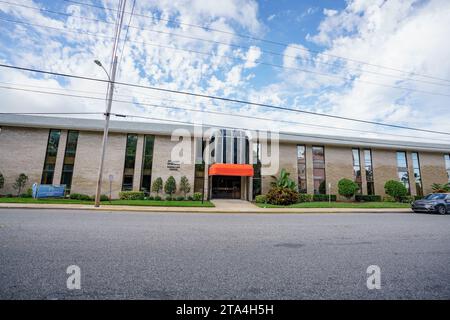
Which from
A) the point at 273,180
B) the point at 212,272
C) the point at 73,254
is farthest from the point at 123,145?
the point at 212,272

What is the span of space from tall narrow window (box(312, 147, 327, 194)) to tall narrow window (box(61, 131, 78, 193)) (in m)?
28.2

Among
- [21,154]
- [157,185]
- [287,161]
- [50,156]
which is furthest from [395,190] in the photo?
[21,154]

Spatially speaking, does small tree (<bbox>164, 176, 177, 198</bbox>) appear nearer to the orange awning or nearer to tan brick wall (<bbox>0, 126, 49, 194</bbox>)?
the orange awning

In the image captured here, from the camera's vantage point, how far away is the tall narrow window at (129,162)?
69.1 ft

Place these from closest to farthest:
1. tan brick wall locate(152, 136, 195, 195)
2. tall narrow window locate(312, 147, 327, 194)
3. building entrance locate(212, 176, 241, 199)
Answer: tan brick wall locate(152, 136, 195, 195)
tall narrow window locate(312, 147, 327, 194)
building entrance locate(212, 176, 241, 199)

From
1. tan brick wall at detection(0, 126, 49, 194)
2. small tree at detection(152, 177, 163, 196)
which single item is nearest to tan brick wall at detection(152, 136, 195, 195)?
small tree at detection(152, 177, 163, 196)

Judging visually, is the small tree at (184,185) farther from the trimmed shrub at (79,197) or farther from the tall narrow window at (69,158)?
the tall narrow window at (69,158)

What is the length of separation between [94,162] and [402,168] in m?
39.1

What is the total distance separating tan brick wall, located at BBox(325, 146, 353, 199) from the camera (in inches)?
967

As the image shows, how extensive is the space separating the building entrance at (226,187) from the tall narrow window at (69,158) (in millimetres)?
15733

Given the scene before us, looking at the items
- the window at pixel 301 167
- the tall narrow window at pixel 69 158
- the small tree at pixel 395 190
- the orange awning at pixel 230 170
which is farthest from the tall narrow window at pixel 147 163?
the small tree at pixel 395 190

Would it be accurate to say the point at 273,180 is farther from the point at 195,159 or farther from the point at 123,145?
the point at 123,145

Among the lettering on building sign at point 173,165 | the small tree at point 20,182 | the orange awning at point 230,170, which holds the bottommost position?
the small tree at point 20,182

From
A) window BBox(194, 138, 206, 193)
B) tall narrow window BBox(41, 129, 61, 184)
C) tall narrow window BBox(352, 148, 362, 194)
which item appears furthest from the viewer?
tall narrow window BBox(352, 148, 362, 194)
